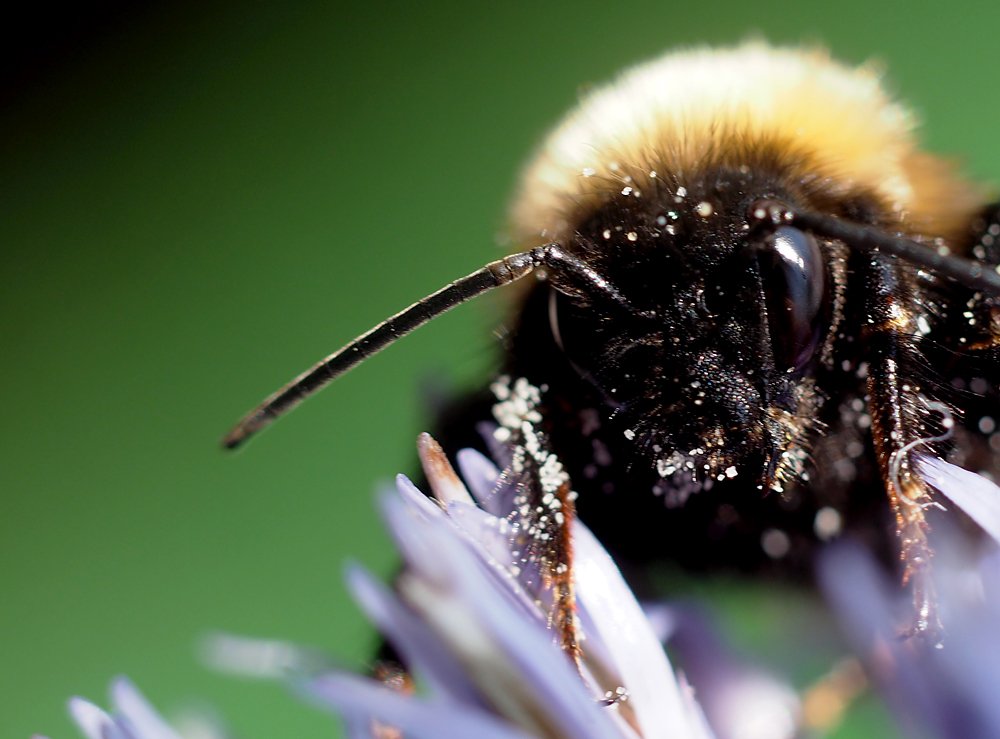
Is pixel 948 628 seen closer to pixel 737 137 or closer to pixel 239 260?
pixel 737 137

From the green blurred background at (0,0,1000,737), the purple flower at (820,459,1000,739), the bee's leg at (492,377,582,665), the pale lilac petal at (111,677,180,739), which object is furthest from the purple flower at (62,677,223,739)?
the green blurred background at (0,0,1000,737)

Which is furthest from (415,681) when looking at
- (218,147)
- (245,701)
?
(218,147)

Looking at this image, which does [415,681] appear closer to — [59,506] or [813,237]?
[813,237]

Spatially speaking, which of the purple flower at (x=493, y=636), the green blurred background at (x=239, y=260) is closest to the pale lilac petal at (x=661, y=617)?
the purple flower at (x=493, y=636)

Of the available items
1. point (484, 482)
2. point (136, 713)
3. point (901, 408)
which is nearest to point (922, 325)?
point (901, 408)

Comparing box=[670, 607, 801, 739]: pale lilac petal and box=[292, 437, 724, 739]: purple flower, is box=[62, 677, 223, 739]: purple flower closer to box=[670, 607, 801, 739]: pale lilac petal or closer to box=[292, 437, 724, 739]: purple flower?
box=[292, 437, 724, 739]: purple flower

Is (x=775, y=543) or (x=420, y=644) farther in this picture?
(x=775, y=543)
